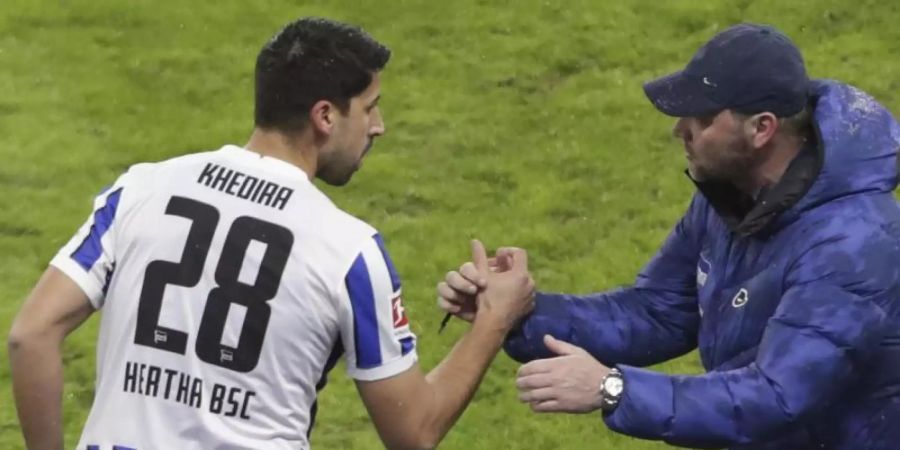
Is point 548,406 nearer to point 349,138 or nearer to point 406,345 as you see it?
point 406,345

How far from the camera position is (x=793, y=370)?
2.97 meters

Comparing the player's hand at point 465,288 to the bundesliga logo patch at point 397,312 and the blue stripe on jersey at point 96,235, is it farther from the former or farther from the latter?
the blue stripe on jersey at point 96,235

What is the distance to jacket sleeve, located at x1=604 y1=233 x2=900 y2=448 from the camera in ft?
9.76

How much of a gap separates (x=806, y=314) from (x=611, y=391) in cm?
45

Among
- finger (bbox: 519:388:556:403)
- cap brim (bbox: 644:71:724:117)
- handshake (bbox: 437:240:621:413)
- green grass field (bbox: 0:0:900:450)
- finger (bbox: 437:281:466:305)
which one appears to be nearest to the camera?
finger (bbox: 519:388:556:403)

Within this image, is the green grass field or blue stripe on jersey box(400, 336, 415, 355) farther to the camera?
the green grass field

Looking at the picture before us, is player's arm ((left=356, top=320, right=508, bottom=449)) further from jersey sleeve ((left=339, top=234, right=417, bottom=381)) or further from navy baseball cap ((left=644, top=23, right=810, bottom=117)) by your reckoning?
navy baseball cap ((left=644, top=23, right=810, bottom=117))

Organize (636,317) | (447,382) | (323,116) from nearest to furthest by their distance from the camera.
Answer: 1. (323,116)
2. (447,382)
3. (636,317)

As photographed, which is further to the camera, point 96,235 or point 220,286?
point 96,235

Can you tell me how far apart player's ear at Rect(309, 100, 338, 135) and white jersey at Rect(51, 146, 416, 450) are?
0.14 m

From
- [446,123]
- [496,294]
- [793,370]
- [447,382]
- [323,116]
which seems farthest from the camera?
[446,123]

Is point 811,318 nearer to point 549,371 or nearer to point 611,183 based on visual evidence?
point 549,371

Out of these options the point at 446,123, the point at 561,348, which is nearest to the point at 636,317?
the point at 561,348

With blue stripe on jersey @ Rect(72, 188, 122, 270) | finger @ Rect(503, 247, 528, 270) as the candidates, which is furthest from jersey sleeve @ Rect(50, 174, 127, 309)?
finger @ Rect(503, 247, 528, 270)
